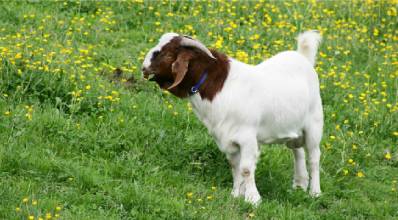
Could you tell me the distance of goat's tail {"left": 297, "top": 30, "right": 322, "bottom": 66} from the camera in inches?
329

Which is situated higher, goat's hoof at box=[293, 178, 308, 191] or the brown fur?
the brown fur

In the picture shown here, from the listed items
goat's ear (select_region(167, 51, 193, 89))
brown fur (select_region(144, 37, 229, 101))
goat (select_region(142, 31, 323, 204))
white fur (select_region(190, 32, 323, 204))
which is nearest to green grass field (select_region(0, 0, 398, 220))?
white fur (select_region(190, 32, 323, 204))

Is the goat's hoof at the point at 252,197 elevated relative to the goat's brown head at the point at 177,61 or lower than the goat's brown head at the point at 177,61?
lower

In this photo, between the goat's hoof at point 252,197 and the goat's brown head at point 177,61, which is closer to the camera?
the goat's brown head at point 177,61

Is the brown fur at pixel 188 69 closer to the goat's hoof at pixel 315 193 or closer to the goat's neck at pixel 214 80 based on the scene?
the goat's neck at pixel 214 80

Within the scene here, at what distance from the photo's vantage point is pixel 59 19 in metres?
10.9

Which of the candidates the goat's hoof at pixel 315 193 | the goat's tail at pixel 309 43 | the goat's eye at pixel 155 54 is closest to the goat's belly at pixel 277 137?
the goat's hoof at pixel 315 193

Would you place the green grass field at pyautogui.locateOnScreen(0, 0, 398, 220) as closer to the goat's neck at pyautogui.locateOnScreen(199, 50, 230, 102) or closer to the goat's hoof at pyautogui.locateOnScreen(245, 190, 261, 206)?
the goat's hoof at pyautogui.locateOnScreen(245, 190, 261, 206)

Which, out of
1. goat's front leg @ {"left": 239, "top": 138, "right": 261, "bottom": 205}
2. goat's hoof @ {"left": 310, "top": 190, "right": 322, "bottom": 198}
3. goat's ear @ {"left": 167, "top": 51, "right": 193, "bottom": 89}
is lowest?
goat's hoof @ {"left": 310, "top": 190, "right": 322, "bottom": 198}

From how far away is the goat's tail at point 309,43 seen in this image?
835 cm

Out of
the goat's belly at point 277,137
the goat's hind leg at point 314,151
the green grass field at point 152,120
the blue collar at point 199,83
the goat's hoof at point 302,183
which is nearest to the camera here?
the green grass field at point 152,120

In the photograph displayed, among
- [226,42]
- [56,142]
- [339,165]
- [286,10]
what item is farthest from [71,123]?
[286,10]

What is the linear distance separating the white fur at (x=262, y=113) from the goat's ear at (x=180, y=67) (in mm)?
318

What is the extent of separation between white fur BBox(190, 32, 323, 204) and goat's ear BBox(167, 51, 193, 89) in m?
0.32
